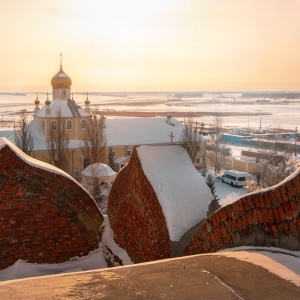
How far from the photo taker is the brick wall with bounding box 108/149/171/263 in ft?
15.3

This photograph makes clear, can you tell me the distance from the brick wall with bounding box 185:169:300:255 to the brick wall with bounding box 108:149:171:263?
53 cm

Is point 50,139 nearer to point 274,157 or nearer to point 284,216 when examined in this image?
point 274,157

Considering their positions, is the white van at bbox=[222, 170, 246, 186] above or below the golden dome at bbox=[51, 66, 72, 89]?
below

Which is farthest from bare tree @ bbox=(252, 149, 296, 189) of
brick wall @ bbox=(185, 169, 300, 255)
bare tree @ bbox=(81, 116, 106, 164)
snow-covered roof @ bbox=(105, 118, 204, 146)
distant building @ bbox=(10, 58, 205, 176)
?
brick wall @ bbox=(185, 169, 300, 255)

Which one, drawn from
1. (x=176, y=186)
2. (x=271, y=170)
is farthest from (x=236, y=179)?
(x=176, y=186)

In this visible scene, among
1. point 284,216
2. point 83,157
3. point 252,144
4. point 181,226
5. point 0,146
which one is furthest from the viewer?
point 252,144

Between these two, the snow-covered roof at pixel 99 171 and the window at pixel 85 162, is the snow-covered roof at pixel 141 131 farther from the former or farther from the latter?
the snow-covered roof at pixel 99 171

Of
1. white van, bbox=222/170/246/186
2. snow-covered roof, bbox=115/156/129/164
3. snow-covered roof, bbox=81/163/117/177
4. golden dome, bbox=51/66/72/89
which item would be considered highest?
golden dome, bbox=51/66/72/89

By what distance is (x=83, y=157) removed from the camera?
32.8m

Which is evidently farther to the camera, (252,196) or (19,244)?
(19,244)

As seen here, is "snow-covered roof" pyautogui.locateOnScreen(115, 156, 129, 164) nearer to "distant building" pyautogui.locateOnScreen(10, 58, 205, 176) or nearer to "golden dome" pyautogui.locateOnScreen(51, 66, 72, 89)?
"distant building" pyautogui.locateOnScreen(10, 58, 205, 176)

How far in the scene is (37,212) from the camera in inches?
204

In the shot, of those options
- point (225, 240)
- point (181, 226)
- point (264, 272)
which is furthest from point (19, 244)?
point (264, 272)

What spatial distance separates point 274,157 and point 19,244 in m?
28.2
